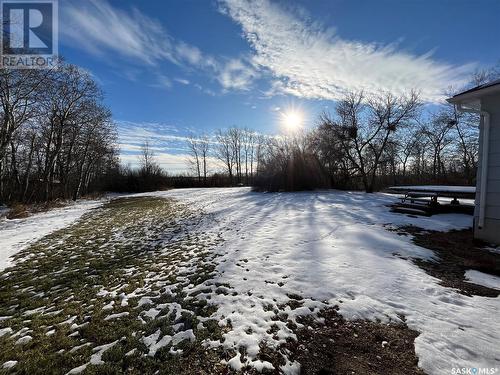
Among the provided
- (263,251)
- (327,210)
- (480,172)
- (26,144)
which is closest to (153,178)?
(26,144)

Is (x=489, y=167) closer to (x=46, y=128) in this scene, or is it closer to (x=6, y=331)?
(x=6, y=331)

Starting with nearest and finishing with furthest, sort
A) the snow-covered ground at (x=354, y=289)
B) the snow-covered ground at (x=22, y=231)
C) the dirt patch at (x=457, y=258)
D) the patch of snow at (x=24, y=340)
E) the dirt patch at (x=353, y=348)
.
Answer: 1. the dirt patch at (x=353, y=348)
2. the snow-covered ground at (x=354, y=289)
3. the patch of snow at (x=24, y=340)
4. the dirt patch at (x=457, y=258)
5. the snow-covered ground at (x=22, y=231)

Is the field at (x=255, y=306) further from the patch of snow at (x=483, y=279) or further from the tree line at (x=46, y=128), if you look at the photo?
the tree line at (x=46, y=128)

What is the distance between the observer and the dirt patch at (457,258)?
12.3 feet

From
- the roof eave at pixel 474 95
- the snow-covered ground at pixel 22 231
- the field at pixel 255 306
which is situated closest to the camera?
the field at pixel 255 306

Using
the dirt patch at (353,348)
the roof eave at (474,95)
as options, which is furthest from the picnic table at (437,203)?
the dirt patch at (353,348)

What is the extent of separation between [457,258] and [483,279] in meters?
1.01

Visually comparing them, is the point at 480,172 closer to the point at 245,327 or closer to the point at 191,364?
the point at 245,327

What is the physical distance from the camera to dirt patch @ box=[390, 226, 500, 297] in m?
3.75

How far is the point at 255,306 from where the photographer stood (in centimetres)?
327

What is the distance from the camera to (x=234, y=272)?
173 inches

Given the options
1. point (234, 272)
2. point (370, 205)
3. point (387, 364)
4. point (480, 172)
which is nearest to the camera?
point (387, 364)

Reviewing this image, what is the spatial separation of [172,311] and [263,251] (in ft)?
8.51

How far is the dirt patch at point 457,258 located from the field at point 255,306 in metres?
0.04
